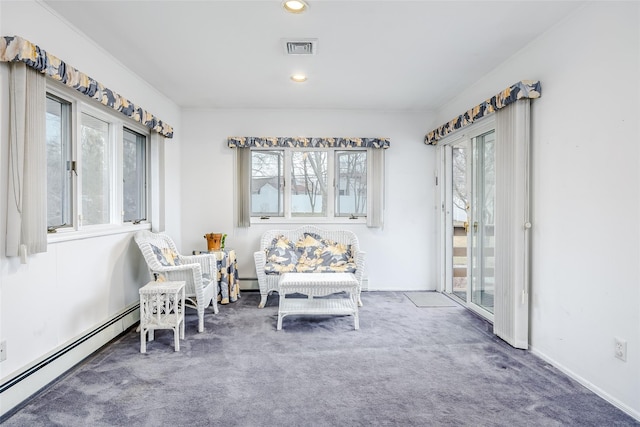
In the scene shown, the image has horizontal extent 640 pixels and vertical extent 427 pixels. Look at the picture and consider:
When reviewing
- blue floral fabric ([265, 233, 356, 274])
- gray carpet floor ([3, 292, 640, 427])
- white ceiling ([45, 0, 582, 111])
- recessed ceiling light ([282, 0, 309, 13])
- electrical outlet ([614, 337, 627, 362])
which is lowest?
gray carpet floor ([3, 292, 640, 427])

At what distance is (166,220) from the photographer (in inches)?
162

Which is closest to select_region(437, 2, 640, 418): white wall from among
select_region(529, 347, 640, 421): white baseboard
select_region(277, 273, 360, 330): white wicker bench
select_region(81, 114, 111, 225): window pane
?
select_region(529, 347, 640, 421): white baseboard

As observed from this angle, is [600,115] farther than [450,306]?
No

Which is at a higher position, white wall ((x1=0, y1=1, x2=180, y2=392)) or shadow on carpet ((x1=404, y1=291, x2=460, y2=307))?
white wall ((x1=0, y1=1, x2=180, y2=392))

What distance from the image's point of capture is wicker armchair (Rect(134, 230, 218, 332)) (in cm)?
306

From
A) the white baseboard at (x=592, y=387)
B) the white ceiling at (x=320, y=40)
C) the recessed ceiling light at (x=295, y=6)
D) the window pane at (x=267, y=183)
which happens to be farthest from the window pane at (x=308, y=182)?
the white baseboard at (x=592, y=387)

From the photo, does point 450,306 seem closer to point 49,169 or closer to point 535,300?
point 535,300

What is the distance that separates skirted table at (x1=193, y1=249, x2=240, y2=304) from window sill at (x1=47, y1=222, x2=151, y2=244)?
0.81 meters

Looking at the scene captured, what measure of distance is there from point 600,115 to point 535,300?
1.40m

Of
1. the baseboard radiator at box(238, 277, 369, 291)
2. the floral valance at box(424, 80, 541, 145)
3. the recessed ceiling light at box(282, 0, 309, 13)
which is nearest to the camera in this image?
the recessed ceiling light at box(282, 0, 309, 13)

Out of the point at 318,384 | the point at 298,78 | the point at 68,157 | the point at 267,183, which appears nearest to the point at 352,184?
the point at 267,183

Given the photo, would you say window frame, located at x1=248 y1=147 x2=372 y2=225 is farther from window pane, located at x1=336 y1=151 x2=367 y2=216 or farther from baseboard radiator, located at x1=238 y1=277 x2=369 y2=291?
baseboard radiator, located at x1=238 y1=277 x2=369 y2=291

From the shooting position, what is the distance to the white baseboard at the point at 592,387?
74.2 inches

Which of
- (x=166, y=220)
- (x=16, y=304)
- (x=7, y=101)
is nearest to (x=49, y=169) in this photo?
(x=7, y=101)
